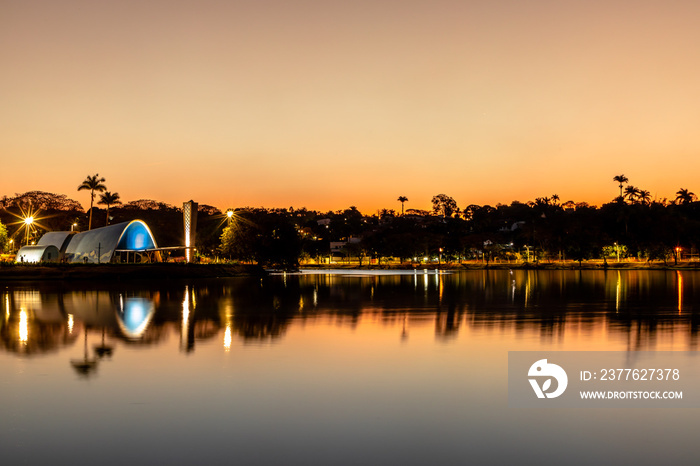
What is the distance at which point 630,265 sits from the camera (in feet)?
343

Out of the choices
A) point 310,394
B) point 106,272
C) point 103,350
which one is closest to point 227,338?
point 103,350

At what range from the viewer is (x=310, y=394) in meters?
10.7

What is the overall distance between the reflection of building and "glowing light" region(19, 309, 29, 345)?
5174 centimetres

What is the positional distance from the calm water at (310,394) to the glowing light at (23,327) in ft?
0.24

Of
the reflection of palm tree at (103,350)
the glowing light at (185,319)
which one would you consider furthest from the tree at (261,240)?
the reflection of palm tree at (103,350)

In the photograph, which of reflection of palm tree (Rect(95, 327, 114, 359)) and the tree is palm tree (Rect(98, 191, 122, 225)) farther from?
reflection of palm tree (Rect(95, 327, 114, 359))

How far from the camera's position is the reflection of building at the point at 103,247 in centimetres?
7475

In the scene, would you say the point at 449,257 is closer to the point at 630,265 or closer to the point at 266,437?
the point at 630,265

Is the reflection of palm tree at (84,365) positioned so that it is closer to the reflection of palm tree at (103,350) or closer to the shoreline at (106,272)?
the reflection of palm tree at (103,350)

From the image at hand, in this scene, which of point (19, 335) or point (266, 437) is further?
point (19, 335)

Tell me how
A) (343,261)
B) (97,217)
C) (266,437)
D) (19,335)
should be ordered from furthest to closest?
(343,261) → (97,217) → (19,335) → (266,437)

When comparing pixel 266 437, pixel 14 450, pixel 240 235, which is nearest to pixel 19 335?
pixel 14 450

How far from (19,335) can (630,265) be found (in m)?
104

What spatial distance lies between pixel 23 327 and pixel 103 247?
58333mm
